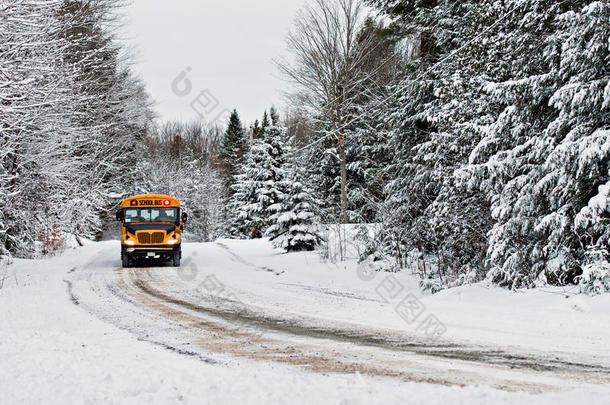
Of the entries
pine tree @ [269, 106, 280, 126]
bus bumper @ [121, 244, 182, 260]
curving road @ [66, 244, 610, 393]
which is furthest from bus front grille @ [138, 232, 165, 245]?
pine tree @ [269, 106, 280, 126]

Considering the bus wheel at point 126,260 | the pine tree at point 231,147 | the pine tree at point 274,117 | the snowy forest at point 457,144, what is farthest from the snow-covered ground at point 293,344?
the pine tree at point 231,147

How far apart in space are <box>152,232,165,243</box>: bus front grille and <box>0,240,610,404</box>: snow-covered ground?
5.38 meters

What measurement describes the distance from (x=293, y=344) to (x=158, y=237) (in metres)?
12.9

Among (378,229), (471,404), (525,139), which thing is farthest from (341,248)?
(471,404)

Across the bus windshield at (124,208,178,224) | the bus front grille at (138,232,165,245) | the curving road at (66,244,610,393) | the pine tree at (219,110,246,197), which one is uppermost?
the pine tree at (219,110,246,197)

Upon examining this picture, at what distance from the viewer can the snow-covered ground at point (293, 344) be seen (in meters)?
3.85

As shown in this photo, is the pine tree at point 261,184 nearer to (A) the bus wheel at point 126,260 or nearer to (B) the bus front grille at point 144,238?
(B) the bus front grille at point 144,238

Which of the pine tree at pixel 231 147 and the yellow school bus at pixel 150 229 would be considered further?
the pine tree at pixel 231 147

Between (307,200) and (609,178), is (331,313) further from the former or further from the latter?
(307,200)

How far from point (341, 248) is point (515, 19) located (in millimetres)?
8922

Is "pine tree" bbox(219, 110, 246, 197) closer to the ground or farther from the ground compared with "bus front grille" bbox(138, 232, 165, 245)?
farther from the ground

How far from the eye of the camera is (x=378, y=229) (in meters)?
15.3

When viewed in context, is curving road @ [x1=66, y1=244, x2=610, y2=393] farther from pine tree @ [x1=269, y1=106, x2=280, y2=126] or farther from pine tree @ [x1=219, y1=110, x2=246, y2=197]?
pine tree @ [x1=219, y1=110, x2=246, y2=197]

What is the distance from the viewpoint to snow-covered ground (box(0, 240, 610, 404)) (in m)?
3.85
